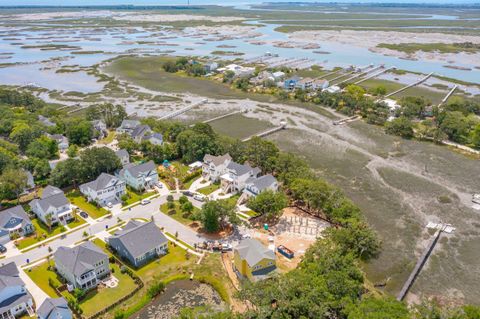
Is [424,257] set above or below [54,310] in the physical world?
below

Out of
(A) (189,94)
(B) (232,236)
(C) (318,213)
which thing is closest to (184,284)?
(B) (232,236)

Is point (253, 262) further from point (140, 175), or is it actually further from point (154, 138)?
point (154, 138)

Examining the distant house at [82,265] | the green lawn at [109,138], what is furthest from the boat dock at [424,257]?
the green lawn at [109,138]

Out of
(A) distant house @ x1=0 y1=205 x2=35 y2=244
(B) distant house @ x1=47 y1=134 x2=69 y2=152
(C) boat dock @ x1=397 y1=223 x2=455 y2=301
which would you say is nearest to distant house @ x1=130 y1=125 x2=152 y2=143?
(B) distant house @ x1=47 y1=134 x2=69 y2=152

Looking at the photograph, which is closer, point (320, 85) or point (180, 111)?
point (180, 111)

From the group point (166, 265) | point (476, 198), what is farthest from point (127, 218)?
point (476, 198)

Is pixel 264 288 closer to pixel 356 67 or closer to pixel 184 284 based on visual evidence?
pixel 184 284
